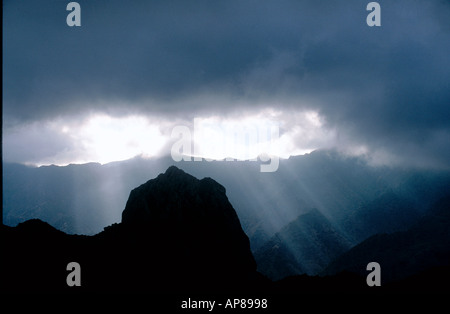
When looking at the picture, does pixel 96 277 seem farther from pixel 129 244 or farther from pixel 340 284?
pixel 340 284

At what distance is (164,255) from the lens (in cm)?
6788

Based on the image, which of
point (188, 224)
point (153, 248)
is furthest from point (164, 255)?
point (188, 224)

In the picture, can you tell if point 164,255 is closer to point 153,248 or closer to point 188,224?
point 153,248

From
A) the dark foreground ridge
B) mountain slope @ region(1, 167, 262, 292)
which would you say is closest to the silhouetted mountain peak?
mountain slope @ region(1, 167, 262, 292)

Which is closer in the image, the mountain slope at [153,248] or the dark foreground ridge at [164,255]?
the mountain slope at [153,248]

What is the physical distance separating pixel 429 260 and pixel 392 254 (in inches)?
990

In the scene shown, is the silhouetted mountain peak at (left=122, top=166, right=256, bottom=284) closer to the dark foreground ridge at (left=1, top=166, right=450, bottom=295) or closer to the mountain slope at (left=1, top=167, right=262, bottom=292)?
the mountain slope at (left=1, top=167, right=262, bottom=292)

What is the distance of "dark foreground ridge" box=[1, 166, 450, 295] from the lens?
4959 cm

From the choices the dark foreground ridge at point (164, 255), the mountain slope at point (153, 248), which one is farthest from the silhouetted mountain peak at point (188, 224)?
the dark foreground ridge at point (164, 255)

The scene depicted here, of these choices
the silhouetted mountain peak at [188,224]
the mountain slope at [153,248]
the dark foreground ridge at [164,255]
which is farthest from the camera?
the silhouetted mountain peak at [188,224]

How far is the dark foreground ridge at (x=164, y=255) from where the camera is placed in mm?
49594

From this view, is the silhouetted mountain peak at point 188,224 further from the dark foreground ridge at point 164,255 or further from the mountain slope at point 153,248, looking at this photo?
the dark foreground ridge at point 164,255

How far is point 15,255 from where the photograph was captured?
158 ft
